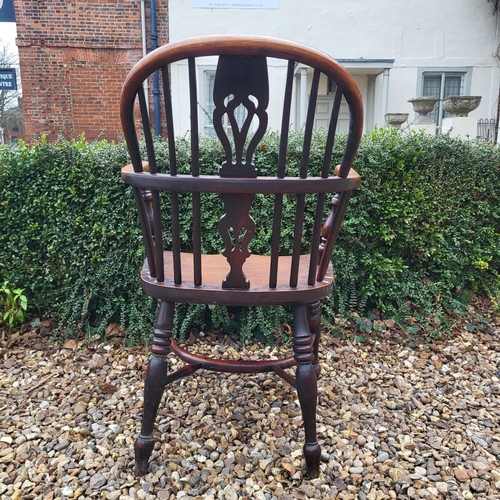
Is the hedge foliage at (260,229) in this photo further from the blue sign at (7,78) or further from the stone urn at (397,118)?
the stone urn at (397,118)

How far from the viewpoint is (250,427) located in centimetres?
147

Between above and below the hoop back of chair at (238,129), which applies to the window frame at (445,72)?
above

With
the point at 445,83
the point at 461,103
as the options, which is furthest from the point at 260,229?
the point at 445,83

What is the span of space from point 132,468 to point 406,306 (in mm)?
1528

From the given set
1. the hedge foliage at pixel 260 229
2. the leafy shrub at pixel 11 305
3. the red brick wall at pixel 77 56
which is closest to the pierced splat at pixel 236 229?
the hedge foliage at pixel 260 229

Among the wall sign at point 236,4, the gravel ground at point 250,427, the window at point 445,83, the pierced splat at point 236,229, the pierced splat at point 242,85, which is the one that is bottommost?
the gravel ground at point 250,427

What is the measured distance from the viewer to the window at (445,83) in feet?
27.0

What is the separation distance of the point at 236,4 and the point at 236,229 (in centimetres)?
778

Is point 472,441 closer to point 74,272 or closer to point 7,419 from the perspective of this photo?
point 7,419

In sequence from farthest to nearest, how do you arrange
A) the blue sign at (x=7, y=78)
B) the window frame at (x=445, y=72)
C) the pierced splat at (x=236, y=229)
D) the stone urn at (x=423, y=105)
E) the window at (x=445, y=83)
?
the window at (x=445, y=83), the window frame at (x=445, y=72), the stone urn at (x=423, y=105), the blue sign at (x=7, y=78), the pierced splat at (x=236, y=229)

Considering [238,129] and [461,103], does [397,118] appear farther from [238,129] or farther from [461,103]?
[238,129]

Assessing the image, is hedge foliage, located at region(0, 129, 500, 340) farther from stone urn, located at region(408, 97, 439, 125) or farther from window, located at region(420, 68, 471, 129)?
window, located at region(420, 68, 471, 129)

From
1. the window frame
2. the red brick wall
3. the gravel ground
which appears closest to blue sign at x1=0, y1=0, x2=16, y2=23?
the red brick wall

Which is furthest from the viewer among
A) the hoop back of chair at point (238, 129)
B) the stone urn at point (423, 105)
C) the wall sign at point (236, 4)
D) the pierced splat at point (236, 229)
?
the wall sign at point (236, 4)
